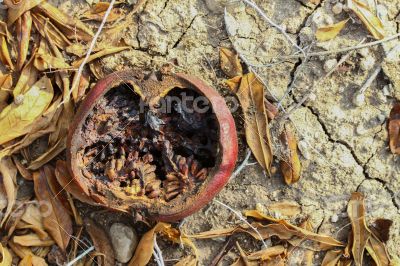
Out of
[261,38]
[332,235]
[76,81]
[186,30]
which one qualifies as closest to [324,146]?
[332,235]

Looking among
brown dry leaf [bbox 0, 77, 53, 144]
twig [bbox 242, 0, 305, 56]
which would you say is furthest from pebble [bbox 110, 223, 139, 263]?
twig [bbox 242, 0, 305, 56]

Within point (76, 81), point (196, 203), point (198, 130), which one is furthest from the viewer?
point (76, 81)

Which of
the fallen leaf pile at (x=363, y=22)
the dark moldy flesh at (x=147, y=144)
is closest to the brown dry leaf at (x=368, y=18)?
the fallen leaf pile at (x=363, y=22)

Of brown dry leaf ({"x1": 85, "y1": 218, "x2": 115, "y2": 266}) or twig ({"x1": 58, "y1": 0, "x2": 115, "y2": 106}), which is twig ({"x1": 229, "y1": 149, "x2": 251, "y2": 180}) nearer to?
brown dry leaf ({"x1": 85, "y1": 218, "x2": 115, "y2": 266})

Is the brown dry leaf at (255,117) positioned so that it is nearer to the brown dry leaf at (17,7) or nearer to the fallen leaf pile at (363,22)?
the fallen leaf pile at (363,22)

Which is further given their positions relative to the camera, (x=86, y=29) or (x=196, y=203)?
(x=86, y=29)

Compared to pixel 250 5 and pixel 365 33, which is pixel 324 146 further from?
pixel 250 5
